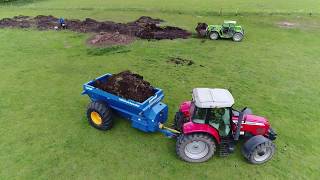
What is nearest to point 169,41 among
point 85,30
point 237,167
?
point 85,30

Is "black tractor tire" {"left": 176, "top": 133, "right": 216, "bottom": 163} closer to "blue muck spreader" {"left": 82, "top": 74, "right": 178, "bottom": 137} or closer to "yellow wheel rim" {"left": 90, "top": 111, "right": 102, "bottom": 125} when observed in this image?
"blue muck spreader" {"left": 82, "top": 74, "right": 178, "bottom": 137}

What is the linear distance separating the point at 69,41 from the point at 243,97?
11.7 m

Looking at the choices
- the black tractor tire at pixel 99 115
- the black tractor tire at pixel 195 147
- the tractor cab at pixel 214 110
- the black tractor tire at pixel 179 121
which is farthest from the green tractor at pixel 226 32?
the black tractor tire at pixel 195 147

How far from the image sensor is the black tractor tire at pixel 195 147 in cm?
808

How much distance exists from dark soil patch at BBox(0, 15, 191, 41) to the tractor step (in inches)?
449

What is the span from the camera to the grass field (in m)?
8.35

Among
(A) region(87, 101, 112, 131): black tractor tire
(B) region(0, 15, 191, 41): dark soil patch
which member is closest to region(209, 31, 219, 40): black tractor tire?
(B) region(0, 15, 191, 41): dark soil patch

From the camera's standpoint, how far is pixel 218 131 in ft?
27.5

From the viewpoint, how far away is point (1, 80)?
531 inches

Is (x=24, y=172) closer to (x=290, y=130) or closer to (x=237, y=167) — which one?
(x=237, y=167)

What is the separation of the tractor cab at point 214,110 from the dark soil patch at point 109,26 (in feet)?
36.2

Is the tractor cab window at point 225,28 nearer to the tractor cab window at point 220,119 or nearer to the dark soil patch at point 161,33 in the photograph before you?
the dark soil patch at point 161,33

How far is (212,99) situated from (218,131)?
3.17 feet

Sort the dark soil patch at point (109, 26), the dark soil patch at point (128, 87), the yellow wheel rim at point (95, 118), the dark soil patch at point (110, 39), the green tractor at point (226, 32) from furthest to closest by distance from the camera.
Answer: the dark soil patch at point (109, 26) → the green tractor at point (226, 32) → the dark soil patch at point (110, 39) → the yellow wheel rim at point (95, 118) → the dark soil patch at point (128, 87)
